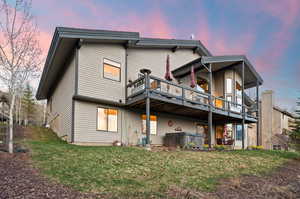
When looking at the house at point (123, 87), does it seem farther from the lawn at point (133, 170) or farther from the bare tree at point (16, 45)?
the lawn at point (133, 170)

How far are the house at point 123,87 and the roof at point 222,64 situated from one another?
0.23 feet

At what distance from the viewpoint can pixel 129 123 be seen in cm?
1445

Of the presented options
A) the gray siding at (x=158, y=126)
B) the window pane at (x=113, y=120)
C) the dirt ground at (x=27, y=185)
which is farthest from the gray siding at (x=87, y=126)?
the dirt ground at (x=27, y=185)

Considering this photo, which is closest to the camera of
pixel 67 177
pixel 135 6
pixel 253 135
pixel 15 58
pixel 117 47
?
pixel 67 177

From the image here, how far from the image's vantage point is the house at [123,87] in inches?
494

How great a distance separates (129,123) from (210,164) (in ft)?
20.3

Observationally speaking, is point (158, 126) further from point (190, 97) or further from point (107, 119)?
point (107, 119)

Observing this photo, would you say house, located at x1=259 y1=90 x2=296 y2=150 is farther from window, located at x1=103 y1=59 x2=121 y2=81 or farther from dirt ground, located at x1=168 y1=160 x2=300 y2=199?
window, located at x1=103 y1=59 x2=121 y2=81

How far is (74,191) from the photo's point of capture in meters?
5.43

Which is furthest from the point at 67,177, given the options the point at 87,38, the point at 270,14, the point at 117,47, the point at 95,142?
the point at 270,14

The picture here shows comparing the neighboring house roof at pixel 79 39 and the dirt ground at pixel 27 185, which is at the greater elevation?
the neighboring house roof at pixel 79 39

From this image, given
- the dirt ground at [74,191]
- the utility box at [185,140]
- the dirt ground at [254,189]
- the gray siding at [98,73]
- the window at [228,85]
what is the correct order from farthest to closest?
the window at [228,85]
the utility box at [185,140]
the gray siding at [98,73]
the dirt ground at [254,189]
the dirt ground at [74,191]

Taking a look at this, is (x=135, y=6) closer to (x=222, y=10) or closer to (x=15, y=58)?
(x=222, y=10)

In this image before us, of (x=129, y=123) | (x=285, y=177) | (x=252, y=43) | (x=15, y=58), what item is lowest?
(x=285, y=177)
